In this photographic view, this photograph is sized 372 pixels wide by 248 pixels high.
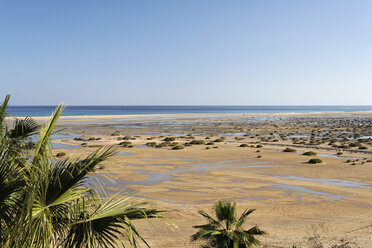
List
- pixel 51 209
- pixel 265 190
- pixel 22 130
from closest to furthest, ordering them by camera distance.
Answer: pixel 51 209
pixel 22 130
pixel 265 190

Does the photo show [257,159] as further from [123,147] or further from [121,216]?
[121,216]

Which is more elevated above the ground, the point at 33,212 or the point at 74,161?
the point at 74,161

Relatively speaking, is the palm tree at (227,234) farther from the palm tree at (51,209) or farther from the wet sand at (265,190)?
the palm tree at (51,209)

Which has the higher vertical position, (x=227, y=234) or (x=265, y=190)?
(x=227, y=234)

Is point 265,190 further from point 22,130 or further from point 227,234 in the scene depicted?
point 22,130

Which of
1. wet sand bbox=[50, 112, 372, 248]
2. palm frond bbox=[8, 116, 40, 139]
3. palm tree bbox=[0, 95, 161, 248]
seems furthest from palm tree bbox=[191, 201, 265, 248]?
palm frond bbox=[8, 116, 40, 139]

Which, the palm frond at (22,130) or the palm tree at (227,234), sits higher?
the palm frond at (22,130)

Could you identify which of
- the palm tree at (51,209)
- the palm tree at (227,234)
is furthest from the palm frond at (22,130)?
the palm tree at (227,234)

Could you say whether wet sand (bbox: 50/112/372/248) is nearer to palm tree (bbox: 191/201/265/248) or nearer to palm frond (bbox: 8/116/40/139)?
palm tree (bbox: 191/201/265/248)

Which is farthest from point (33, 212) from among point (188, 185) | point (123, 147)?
point (123, 147)

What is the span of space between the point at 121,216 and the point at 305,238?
10.2 metres

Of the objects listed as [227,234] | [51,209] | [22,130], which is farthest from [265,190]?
[51,209]

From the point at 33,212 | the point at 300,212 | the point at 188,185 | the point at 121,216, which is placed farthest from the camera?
the point at 188,185

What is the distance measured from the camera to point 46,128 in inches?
186
